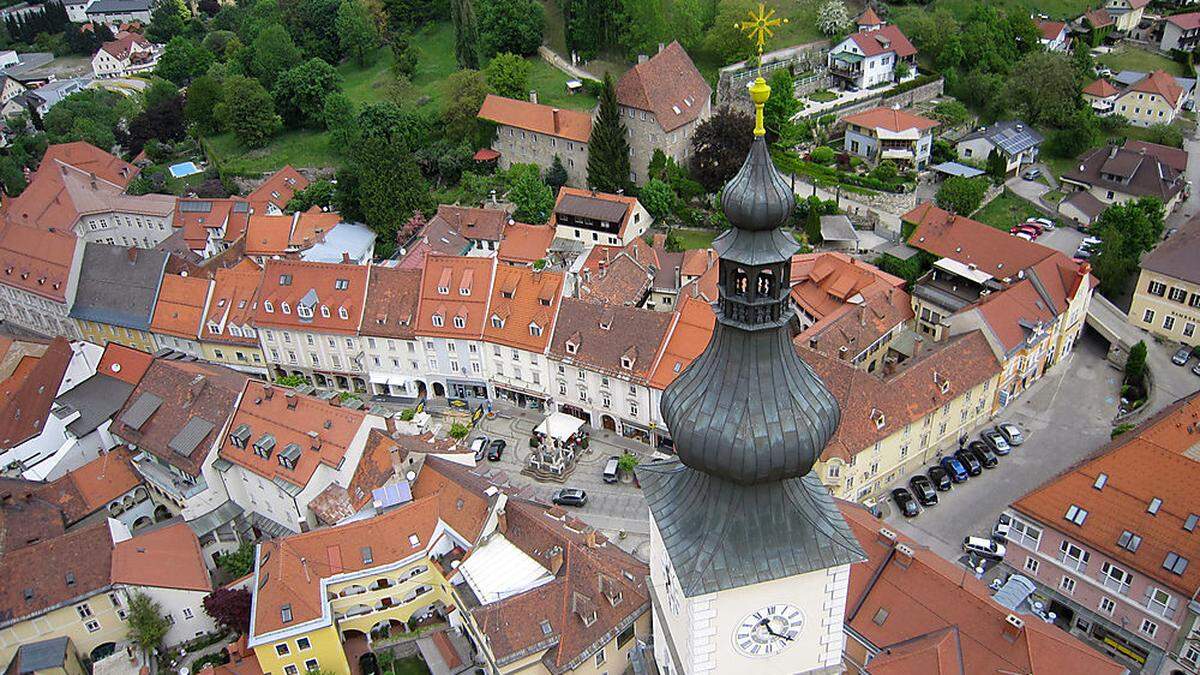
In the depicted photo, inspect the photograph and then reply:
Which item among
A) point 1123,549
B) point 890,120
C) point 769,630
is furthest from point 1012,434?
point 769,630

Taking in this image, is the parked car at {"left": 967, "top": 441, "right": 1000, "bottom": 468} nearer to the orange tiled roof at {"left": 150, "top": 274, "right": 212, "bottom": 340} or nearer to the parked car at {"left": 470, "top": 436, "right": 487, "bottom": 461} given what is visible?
the parked car at {"left": 470, "top": 436, "right": 487, "bottom": 461}

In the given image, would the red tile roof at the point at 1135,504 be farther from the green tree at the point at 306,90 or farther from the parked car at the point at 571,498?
the green tree at the point at 306,90

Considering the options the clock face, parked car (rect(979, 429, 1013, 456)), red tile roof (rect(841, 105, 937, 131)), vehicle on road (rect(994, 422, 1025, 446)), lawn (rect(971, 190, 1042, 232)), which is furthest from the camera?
red tile roof (rect(841, 105, 937, 131))

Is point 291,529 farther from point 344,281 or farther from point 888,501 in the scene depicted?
point 888,501

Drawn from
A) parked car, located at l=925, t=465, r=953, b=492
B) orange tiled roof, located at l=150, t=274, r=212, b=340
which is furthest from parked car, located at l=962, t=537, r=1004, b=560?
orange tiled roof, located at l=150, t=274, r=212, b=340

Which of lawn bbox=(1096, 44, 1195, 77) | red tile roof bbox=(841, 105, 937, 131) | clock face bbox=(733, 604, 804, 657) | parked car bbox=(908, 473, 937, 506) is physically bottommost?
parked car bbox=(908, 473, 937, 506)

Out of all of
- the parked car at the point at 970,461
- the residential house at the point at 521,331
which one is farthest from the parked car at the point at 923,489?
the residential house at the point at 521,331
